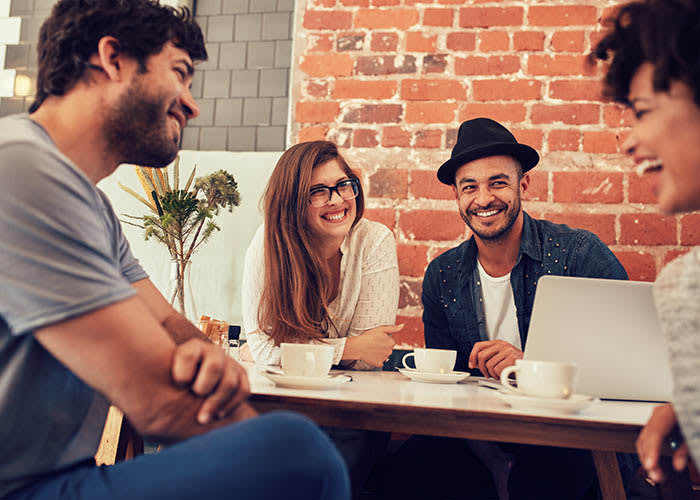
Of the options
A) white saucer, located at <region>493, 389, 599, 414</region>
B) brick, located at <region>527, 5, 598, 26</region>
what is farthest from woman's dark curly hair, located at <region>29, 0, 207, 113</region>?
brick, located at <region>527, 5, 598, 26</region>

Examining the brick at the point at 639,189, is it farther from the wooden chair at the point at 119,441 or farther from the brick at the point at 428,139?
the wooden chair at the point at 119,441

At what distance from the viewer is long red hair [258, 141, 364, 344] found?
1968 millimetres

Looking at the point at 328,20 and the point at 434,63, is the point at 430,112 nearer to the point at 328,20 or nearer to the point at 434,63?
the point at 434,63

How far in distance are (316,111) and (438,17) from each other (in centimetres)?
62

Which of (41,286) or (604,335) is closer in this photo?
(41,286)

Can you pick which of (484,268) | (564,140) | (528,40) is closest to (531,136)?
(564,140)

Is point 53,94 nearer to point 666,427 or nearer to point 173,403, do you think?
point 173,403

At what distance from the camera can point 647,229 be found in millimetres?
2289

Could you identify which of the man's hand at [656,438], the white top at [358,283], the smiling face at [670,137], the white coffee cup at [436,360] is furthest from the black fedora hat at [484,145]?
the man's hand at [656,438]

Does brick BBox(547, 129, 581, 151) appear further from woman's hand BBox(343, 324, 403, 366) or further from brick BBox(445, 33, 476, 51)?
woman's hand BBox(343, 324, 403, 366)

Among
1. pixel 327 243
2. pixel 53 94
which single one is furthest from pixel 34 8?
pixel 53 94

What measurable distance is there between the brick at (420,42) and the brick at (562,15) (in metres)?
0.38

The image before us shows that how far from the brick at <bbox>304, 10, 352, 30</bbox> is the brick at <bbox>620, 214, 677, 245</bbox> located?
135 cm

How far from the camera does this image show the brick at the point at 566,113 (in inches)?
93.4
